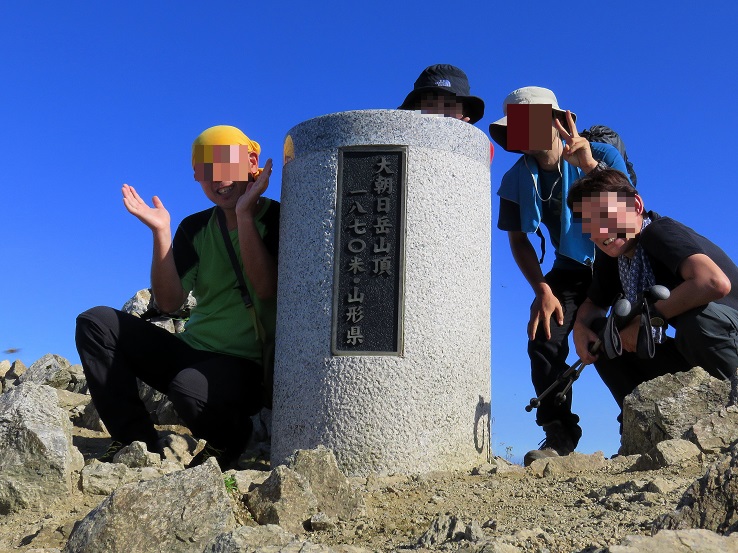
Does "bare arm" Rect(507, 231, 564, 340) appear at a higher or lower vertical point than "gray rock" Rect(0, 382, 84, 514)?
higher

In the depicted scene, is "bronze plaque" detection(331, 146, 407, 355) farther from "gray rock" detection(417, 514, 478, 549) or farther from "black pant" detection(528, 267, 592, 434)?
"gray rock" detection(417, 514, 478, 549)

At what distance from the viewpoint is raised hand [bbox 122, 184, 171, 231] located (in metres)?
5.57

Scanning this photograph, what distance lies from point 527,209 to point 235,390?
6.97ft

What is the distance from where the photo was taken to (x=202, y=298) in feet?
19.0

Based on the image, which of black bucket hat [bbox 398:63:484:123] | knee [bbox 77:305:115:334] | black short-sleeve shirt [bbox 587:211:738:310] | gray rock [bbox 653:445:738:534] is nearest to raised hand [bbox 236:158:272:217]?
knee [bbox 77:305:115:334]

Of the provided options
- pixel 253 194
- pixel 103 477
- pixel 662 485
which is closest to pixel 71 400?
pixel 103 477

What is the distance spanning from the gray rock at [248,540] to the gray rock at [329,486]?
0.96 meters

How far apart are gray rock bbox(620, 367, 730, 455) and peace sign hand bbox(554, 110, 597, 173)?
1311 millimetres

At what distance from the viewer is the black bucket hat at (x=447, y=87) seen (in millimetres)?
6113

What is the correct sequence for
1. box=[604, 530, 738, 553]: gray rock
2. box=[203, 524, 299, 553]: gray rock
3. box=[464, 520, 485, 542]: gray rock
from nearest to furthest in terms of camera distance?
1. box=[604, 530, 738, 553]: gray rock
2. box=[203, 524, 299, 553]: gray rock
3. box=[464, 520, 485, 542]: gray rock

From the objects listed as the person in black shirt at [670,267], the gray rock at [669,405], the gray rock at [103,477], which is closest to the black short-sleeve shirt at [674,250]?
the person in black shirt at [670,267]

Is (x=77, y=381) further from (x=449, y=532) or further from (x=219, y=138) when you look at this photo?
(x=449, y=532)

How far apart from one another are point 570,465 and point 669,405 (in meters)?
0.63

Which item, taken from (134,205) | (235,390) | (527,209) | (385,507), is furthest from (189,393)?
(527,209)
